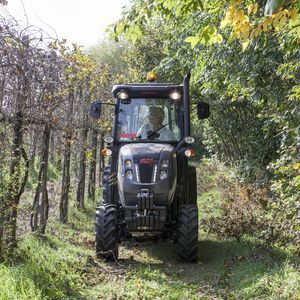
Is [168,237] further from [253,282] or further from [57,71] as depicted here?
[57,71]

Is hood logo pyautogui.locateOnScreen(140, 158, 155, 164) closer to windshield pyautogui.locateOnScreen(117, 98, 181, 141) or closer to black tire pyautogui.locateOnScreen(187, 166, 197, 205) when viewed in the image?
windshield pyautogui.locateOnScreen(117, 98, 181, 141)

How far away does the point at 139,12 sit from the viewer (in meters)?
3.79

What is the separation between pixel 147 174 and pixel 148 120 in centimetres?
106

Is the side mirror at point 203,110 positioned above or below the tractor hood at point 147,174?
above

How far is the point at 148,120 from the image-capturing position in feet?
21.4

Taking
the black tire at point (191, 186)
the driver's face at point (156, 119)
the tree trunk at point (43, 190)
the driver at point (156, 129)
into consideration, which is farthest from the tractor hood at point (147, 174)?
the tree trunk at point (43, 190)

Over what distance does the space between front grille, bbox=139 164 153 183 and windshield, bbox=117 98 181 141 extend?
0.76 metres

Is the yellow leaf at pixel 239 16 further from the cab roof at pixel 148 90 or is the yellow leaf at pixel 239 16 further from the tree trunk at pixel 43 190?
the tree trunk at pixel 43 190

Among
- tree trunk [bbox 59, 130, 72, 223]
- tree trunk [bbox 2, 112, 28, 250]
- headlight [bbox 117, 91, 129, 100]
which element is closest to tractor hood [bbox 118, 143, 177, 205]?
headlight [bbox 117, 91, 129, 100]

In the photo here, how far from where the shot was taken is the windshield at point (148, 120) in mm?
6488

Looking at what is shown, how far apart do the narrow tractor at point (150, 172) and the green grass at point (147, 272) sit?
39 centimetres

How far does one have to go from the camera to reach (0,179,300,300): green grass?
170 inches

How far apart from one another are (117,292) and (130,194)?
1493mm

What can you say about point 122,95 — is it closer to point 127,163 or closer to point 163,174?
point 127,163
